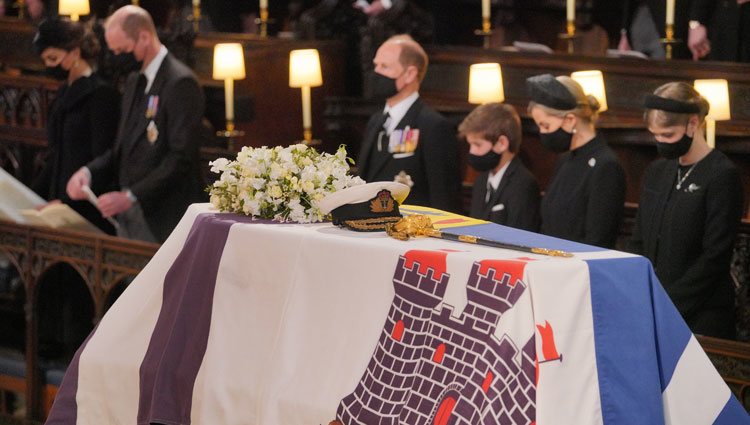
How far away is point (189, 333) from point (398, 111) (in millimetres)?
2141

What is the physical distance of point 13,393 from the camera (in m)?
7.39

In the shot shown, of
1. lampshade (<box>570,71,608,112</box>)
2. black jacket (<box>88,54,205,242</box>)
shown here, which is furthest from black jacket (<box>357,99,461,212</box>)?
black jacket (<box>88,54,205,242</box>)

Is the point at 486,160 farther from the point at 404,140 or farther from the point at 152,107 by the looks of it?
the point at 152,107

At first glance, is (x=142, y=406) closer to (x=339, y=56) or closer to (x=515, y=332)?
(x=515, y=332)

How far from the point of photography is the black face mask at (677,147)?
5.45 metres

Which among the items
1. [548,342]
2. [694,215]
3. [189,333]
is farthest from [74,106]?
[548,342]

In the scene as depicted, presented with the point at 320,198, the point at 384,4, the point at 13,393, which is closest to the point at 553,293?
the point at 320,198

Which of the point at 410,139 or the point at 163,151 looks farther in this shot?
the point at 163,151

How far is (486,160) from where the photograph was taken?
6059mm

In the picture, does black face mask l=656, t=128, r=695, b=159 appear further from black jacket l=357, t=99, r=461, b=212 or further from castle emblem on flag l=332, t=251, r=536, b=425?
castle emblem on flag l=332, t=251, r=536, b=425

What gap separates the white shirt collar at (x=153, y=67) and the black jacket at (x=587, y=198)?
93.9 inches

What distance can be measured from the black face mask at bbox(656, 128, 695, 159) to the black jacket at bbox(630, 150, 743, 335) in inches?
3.3

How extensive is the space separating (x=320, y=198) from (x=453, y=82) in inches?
185

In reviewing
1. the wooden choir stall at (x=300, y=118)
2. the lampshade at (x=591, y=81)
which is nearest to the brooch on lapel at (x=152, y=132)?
the wooden choir stall at (x=300, y=118)
